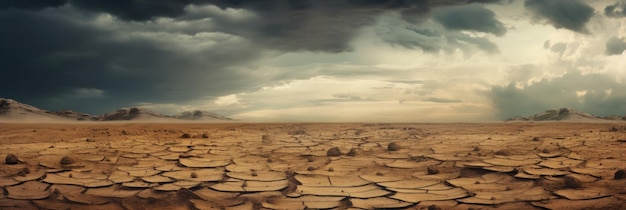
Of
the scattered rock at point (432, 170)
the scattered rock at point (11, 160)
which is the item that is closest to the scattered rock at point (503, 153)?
the scattered rock at point (432, 170)

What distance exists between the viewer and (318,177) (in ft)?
18.7

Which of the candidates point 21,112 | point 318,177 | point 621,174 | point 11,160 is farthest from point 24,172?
point 21,112

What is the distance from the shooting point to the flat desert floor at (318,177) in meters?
4.65

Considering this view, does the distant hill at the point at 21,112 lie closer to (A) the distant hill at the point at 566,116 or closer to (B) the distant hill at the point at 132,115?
(B) the distant hill at the point at 132,115

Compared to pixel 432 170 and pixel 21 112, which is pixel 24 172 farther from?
pixel 21 112

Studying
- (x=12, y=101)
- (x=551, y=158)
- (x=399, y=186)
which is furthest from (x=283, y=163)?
(x=12, y=101)

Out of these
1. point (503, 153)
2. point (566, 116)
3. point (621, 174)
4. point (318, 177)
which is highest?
point (566, 116)

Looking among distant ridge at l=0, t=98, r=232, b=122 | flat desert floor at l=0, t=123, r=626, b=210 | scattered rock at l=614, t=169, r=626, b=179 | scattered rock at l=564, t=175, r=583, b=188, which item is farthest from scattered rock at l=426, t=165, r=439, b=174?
distant ridge at l=0, t=98, r=232, b=122

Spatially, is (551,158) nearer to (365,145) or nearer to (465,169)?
(465,169)

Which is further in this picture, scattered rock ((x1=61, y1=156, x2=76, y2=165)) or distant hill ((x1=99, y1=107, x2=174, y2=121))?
distant hill ((x1=99, y1=107, x2=174, y2=121))

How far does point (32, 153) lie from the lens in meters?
7.59

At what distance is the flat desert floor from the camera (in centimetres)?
465

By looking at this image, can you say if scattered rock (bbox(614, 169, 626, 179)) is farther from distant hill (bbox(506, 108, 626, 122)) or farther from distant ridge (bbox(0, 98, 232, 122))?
distant ridge (bbox(0, 98, 232, 122))

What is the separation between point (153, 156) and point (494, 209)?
17.9ft
